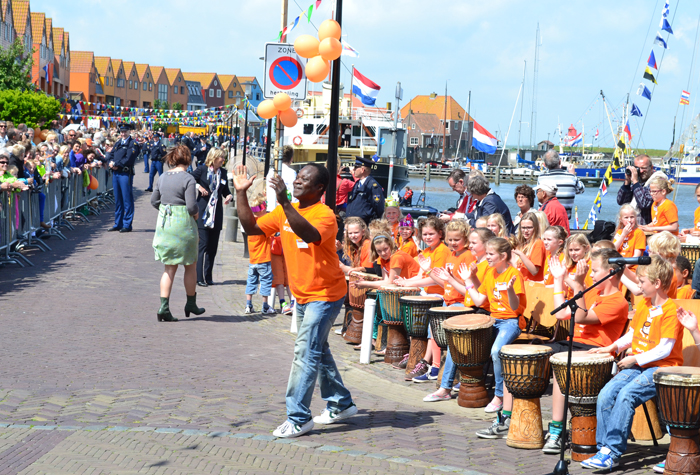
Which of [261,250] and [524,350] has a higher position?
[261,250]

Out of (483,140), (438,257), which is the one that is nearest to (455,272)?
(438,257)

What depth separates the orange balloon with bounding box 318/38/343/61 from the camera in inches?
343

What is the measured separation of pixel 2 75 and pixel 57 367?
3309 cm

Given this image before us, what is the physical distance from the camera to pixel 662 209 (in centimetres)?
984

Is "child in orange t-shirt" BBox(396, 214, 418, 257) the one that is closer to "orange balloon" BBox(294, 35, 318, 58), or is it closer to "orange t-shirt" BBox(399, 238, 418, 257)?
"orange t-shirt" BBox(399, 238, 418, 257)

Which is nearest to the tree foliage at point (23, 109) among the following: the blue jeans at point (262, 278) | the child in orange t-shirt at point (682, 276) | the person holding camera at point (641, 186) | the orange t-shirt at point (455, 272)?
the blue jeans at point (262, 278)

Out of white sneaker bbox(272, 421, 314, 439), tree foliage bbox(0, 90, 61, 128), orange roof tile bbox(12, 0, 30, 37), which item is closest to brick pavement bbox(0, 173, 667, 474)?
white sneaker bbox(272, 421, 314, 439)

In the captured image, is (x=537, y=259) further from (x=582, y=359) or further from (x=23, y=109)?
(x=23, y=109)

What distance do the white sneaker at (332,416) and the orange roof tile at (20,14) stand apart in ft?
237

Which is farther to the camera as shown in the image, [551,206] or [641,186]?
[641,186]

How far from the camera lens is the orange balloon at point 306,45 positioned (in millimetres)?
9056

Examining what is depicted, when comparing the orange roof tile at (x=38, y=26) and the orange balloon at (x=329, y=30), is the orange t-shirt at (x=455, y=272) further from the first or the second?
the orange roof tile at (x=38, y=26)

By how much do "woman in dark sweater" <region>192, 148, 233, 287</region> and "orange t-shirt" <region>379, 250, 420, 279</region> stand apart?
3465 mm

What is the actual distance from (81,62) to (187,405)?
10842 centimetres
